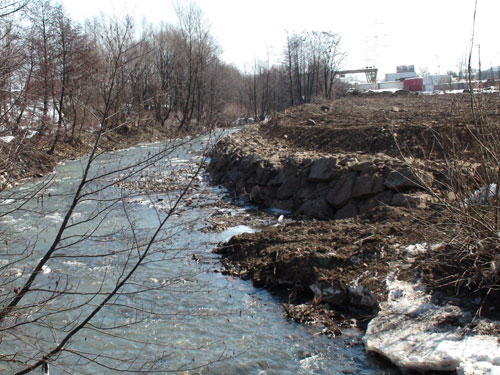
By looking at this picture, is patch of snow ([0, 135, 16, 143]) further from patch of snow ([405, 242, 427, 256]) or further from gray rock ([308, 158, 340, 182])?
gray rock ([308, 158, 340, 182])

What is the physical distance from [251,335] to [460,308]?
2.28m

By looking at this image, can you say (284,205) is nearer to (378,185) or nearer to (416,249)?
(378,185)

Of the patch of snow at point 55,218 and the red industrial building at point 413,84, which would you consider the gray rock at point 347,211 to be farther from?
the red industrial building at point 413,84

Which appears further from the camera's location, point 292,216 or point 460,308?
point 292,216

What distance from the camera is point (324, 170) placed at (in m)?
11.4

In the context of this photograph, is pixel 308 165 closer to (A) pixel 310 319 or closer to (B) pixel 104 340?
(A) pixel 310 319

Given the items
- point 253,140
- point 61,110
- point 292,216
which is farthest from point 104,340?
point 253,140

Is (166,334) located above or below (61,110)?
below

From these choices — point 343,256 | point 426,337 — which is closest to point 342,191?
point 343,256

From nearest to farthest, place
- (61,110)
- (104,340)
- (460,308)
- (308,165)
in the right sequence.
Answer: (460,308)
(104,340)
(61,110)
(308,165)

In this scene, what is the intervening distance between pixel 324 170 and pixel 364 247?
15.3 ft

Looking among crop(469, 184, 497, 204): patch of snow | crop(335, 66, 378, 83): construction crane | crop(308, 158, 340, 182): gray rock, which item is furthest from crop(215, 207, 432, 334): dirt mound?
crop(335, 66, 378, 83): construction crane

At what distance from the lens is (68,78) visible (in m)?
5.48

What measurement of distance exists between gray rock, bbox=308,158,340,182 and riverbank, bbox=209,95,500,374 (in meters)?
0.03
